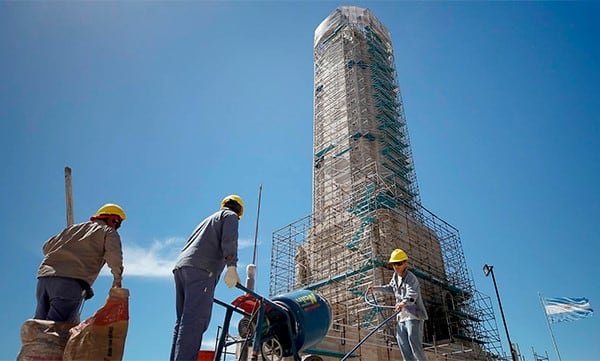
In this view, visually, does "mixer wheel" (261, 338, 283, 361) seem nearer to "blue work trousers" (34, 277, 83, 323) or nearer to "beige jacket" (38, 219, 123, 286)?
"beige jacket" (38, 219, 123, 286)

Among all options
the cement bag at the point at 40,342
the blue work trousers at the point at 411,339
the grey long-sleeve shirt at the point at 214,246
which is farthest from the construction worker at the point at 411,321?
the cement bag at the point at 40,342

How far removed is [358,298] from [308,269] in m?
4.40

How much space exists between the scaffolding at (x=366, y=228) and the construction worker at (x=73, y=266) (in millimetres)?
9969

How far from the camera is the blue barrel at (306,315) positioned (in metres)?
4.65

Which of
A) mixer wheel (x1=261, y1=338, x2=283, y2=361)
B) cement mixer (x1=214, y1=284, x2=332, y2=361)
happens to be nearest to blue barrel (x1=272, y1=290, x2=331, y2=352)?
cement mixer (x1=214, y1=284, x2=332, y2=361)

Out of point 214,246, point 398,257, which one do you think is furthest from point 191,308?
point 398,257

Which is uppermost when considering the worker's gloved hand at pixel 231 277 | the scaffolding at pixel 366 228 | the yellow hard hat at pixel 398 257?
the scaffolding at pixel 366 228

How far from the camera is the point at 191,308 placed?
3.81 metres

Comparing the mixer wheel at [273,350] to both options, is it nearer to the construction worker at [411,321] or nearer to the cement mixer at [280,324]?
the cement mixer at [280,324]

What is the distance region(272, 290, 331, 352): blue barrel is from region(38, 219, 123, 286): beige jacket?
6.63 feet

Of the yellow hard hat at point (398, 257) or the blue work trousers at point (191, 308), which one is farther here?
the yellow hard hat at point (398, 257)

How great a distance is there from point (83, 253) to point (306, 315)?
9.03 ft

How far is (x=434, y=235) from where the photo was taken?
2402 cm

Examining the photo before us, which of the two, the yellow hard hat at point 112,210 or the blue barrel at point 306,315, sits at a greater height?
the yellow hard hat at point 112,210
